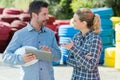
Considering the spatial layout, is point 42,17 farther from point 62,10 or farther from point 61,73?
point 62,10

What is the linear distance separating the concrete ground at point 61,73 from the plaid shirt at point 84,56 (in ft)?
17.5

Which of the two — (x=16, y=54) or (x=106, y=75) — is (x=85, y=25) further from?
(x=106, y=75)

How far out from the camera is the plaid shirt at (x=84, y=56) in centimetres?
444

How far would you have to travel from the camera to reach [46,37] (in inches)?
178

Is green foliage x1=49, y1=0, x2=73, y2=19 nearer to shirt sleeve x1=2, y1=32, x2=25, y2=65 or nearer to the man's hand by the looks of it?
shirt sleeve x1=2, y1=32, x2=25, y2=65

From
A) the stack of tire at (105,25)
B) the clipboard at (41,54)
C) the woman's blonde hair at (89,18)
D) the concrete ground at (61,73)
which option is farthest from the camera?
the stack of tire at (105,25)

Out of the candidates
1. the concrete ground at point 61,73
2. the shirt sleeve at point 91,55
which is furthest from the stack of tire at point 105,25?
the shirt sleeve at point 91,55

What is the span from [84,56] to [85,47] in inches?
4.2

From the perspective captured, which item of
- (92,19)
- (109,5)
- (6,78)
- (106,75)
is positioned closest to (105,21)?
(106,75)

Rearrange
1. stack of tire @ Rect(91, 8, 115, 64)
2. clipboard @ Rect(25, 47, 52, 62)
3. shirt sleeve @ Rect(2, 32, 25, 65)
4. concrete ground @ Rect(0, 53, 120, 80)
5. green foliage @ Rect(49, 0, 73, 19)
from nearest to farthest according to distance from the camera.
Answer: clipboard @ Rect(25, 47, 52, 62) → shirt sleeve @ Rect(2, 32, 25, 65) → concrete ground @ Rect(0, 53, 120, 80) → stack of tire @ Rect(91, 8, 115, 64) → green foliage @ Rect(49, 0, 73, 19)

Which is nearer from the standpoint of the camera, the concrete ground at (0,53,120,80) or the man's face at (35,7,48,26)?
the man's face at (35,7,48,26)

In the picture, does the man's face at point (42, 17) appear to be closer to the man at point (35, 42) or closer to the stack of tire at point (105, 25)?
the man at point (35, 42)

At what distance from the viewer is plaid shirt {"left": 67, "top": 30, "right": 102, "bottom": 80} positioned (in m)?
4.44

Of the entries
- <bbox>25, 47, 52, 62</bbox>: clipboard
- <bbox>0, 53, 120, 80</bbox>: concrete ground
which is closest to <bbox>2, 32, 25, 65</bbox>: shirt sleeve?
<bbox>25, 47, 52, 62</bbox>: clipboard
